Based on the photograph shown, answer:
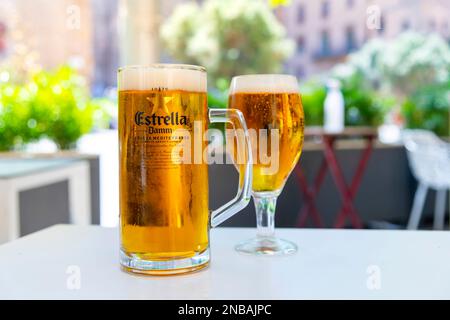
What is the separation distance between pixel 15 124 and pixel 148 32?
289cm

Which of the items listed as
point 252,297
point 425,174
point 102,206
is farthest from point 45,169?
point 425,174

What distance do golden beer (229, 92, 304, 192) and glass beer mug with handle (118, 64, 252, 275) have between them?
134 mm

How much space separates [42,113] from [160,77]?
2372 mm

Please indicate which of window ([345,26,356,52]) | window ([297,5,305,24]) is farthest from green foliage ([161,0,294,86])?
window ([345,26,356,52])

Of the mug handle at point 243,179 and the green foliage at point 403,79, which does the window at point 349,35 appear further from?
the mug handle at point 243,179

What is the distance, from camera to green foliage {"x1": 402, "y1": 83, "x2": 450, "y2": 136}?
5098mm

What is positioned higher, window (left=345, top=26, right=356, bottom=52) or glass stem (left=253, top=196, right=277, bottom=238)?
window (left=345, top=26, right=356, bottom=52)

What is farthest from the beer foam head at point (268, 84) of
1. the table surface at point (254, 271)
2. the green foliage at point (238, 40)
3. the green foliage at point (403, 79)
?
the green foliage at point (238, 40)

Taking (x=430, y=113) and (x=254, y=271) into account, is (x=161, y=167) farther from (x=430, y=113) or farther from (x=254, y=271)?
(x=430, y=113)

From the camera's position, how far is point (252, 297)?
0.50 meters

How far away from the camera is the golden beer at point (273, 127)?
703mm

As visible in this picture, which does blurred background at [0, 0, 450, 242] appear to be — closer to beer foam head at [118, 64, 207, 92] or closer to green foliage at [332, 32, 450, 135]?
green foliage at [332, 32, 450, 135]

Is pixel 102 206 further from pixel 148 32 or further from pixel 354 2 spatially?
pixel 354 2

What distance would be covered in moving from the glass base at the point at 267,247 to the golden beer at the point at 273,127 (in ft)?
0.22
